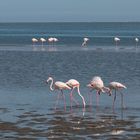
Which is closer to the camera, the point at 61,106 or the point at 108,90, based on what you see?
the point at 61,106

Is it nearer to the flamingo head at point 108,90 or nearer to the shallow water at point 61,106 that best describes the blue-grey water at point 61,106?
the shallow water at point 61,106

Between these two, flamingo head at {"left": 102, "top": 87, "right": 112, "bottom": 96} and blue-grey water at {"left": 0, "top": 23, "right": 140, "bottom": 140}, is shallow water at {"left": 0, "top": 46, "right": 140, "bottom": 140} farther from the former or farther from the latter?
flamingo head at {"left": 102, "top": 87, "right": 112, "bottom": 96}

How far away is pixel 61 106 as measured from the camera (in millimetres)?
18781

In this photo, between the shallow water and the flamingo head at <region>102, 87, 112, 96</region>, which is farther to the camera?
the flamingo head at <region>102, 87, 112, 96</region>

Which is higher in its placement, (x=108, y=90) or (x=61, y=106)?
(x=108, y=90)

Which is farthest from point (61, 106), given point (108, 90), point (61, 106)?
point (108, 90)

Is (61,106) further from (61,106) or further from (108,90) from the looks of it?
(108,90)

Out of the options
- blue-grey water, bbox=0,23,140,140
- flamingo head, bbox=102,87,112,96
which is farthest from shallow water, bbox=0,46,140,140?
flamingo head, bbox=102,87,112,96

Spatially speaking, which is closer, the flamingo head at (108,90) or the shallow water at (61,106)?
the shallow water at (61,106)

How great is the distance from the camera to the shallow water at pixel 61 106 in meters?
14.4

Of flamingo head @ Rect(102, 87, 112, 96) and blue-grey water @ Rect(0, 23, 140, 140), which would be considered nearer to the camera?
blue-grey water @ Rect(0, 23, 140, 140)

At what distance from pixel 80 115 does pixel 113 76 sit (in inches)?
353

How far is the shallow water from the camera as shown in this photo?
47.3ft

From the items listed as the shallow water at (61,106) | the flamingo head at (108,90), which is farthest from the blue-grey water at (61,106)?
the flamingo head at (108,90)
